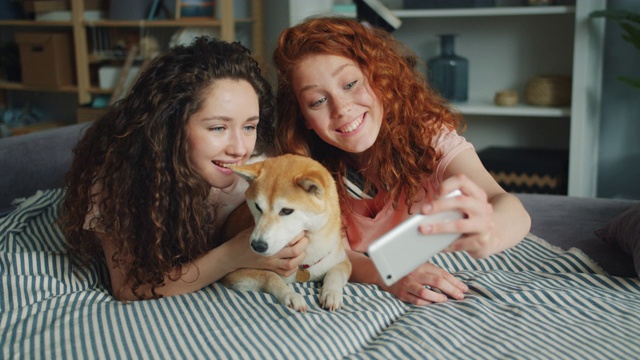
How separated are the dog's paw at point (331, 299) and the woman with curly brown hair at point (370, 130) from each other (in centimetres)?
14

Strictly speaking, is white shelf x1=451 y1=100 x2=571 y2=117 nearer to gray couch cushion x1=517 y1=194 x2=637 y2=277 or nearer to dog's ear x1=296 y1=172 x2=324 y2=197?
gray couch cushion x1=517 y1=194 x2=637 y2=277

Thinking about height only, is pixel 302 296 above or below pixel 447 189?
below

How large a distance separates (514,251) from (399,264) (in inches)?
28.0

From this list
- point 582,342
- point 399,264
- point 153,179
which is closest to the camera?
point 399,264

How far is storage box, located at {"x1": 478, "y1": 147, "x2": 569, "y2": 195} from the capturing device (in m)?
2.96

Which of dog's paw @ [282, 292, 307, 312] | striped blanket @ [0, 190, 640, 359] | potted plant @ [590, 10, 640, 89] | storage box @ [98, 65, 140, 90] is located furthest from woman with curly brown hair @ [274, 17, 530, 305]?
storage box @ [98, 65, 140, 90]

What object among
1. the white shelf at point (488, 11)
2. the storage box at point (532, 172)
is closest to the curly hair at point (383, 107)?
the white shelf at point (488, 11)

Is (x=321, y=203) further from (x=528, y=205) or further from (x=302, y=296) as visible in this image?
(x=528, y=205)

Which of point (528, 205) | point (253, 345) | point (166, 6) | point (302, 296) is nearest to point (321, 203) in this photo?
point (302, 296)

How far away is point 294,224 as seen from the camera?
1.15 metres

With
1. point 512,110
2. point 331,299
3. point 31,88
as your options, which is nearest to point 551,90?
point 512,110

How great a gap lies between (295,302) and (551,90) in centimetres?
223

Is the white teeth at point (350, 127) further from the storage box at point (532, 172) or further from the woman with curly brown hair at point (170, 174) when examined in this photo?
the storage box at point (532, 172)

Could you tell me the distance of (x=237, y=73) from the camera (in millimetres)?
1371
